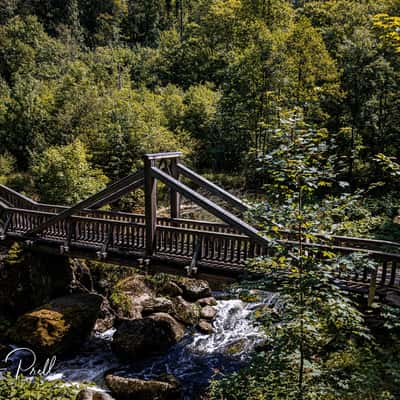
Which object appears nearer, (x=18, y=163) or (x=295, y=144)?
(x=295, y=144)

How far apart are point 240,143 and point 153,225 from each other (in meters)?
14.2

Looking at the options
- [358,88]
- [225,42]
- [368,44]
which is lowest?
[358,88]

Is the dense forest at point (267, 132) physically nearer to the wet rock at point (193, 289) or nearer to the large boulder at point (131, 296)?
the large boulder at point (131, 296)

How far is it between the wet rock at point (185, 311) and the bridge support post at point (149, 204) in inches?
133

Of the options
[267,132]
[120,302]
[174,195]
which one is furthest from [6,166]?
→ [267,132]

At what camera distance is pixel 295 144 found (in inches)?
167

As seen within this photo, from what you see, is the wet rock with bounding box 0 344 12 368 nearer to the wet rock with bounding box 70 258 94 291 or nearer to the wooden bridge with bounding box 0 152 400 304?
the wet rock with bounding box 70 258 94 291

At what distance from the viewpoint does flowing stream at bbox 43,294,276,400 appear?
985cm

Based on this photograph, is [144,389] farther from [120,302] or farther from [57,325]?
[120,302]

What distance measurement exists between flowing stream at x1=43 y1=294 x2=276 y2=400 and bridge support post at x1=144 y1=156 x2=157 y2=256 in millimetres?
3185

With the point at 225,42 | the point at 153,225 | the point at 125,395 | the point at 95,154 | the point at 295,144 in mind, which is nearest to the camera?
the point at 295,144

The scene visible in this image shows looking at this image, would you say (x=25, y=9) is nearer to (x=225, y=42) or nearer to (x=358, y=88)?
(x=225, y=42)

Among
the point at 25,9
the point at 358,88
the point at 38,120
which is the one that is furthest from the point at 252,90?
the point at 25,9

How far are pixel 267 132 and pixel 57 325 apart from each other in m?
8.48
